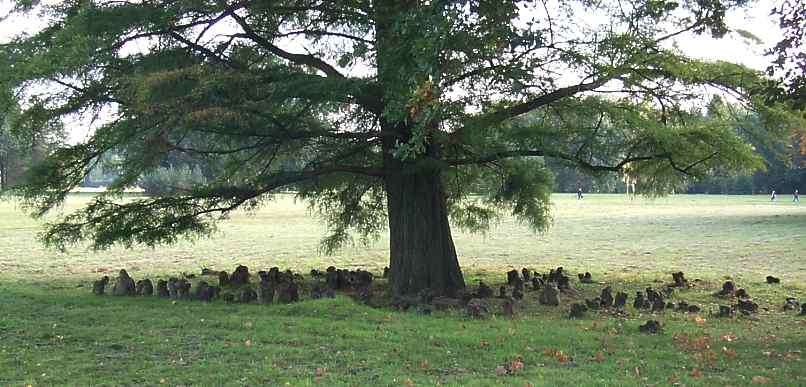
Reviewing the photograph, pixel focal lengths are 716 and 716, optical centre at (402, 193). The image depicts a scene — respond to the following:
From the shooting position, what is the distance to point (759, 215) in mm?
38438

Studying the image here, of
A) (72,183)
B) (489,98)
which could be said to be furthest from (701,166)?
(72,183)

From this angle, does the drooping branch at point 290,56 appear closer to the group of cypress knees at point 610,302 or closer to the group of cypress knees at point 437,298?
the group of cypress knees at point 437,298

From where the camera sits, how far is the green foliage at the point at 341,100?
887 cm

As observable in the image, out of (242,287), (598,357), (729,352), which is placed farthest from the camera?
(242,287)

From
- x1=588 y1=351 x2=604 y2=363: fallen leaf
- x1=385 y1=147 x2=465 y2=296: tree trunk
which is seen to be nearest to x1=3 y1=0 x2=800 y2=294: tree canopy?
x1=385 y1=147 x2=465 y2=296: tree trunk

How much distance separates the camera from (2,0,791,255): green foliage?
8.87 metres

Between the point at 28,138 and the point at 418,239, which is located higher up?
the point at 28,138

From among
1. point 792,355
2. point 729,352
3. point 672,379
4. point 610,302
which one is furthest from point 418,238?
point 672,379

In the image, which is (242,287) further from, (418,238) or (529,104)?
(529,104)

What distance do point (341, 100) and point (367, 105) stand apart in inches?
33.7

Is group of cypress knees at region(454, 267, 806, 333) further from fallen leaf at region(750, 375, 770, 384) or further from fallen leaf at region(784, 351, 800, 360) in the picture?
fallen leaf at region(750, 375, 770, 384)

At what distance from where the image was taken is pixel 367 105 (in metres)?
11.0

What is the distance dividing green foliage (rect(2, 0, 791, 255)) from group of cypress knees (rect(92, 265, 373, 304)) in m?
1.05

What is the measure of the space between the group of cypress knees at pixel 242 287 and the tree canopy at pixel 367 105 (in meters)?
0.97
